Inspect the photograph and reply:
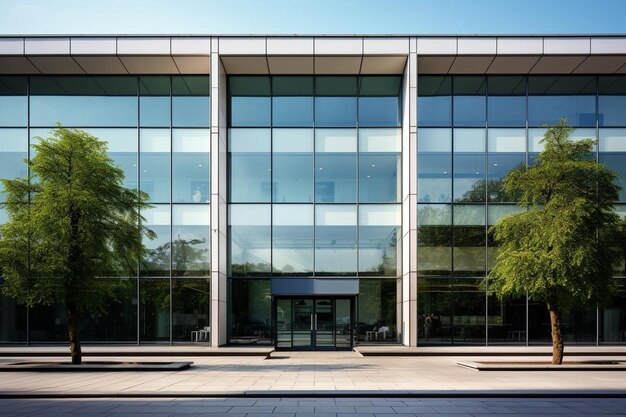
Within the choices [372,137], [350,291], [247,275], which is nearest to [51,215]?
[247,275]

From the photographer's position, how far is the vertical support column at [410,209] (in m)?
26.6

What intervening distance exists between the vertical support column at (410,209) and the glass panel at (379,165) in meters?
0.97

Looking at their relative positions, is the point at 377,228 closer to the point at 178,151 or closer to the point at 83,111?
the point at 178,151

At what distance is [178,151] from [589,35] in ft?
72.1

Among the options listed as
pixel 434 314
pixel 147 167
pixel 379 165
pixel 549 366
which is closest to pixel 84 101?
pixel 147 167

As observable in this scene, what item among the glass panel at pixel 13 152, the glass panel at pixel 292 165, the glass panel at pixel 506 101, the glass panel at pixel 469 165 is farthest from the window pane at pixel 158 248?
the glass panel at pixel 506 101

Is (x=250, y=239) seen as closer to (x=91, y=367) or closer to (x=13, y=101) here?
(x=91, y=367)

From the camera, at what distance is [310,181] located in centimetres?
2920

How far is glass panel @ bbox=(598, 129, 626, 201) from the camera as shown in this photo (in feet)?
93.4

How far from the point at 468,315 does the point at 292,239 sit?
9.93m

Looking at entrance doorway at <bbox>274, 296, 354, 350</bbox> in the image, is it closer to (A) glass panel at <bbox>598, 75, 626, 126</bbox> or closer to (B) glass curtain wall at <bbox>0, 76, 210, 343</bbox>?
(B) glass curtain wall at <bbox>0, 76, 210, 343</bbox>

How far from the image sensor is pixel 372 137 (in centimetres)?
2931

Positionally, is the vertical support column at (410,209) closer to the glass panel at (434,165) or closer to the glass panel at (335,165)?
the glass panel at (434,165)

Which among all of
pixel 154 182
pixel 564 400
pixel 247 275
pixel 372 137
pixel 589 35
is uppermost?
pixel 589 35
